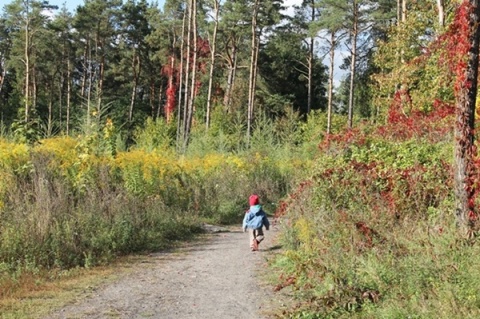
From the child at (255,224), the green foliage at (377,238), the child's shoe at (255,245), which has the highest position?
the green foliage at (377,238)

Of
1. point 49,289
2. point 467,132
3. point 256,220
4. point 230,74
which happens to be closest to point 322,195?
point 256,220

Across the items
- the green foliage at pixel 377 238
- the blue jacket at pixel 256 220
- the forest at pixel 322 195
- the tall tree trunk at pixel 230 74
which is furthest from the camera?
the tall tree trunk at pixel 230 74

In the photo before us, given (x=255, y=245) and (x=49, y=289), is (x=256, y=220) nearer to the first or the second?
(x=255, y=245)

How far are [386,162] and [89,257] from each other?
18.6ft

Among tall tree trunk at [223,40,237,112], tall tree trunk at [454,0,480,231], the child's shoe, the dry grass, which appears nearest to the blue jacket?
the child's shoe

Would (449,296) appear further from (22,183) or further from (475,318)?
(22,183)

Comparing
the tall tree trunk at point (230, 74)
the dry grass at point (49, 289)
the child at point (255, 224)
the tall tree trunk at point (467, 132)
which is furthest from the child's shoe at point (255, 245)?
the tall tree trunk at point (230, 74)

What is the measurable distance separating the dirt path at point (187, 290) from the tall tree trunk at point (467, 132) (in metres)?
2.98

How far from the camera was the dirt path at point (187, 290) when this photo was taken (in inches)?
259

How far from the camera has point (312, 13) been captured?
53.0 meters

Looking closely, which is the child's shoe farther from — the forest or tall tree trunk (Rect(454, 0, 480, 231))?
tall tree trunk (Rect(454, 0, 480, 231))

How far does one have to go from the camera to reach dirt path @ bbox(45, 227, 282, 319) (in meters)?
6.57

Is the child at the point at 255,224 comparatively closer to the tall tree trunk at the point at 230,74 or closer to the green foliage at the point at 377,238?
the green foliage at the point at 377,238

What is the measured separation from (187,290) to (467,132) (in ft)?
15.0
